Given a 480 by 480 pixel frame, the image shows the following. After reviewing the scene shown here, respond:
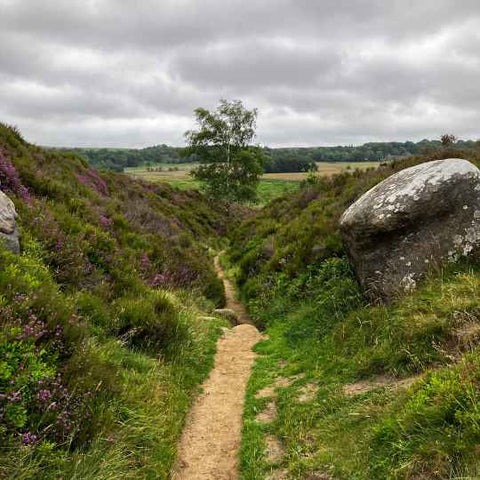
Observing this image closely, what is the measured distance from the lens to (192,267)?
14.3 metres

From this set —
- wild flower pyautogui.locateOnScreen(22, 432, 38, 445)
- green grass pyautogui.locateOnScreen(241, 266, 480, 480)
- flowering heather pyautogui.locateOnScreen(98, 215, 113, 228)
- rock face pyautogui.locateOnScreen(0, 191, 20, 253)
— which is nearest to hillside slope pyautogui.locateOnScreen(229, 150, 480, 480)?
green grass pyautogui.locateOnScreen(241, 266, 480, 480)

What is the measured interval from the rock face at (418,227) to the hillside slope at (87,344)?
439 cm

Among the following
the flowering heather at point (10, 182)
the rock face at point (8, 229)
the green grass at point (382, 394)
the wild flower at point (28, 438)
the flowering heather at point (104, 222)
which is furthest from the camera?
the flowering heather at point (104, 222)

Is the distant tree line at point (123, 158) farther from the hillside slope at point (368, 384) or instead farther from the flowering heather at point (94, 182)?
the hillside slope at point (368, 384)

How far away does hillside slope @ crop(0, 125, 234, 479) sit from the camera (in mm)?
3795

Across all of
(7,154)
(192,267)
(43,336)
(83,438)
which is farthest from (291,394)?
(7,154)

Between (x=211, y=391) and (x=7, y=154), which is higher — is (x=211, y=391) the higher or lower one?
the lower one

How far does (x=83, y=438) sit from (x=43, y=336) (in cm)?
135

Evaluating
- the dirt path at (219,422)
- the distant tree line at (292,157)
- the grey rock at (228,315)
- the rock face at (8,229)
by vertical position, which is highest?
the distant tree line at (292,157)

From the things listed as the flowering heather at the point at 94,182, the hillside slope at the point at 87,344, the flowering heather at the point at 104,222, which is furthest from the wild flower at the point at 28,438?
the flowering heather at the point at 94,182

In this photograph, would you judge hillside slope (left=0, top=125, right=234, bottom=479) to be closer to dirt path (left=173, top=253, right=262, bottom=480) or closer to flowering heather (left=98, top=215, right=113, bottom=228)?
flowering heather (left=98, top=215, right=113, bottom=228)

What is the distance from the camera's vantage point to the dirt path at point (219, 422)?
5.11 m

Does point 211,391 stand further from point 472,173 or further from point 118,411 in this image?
point 472,173

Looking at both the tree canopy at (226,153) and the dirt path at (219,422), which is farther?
the tree canopy at (226,153)
